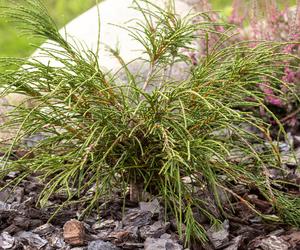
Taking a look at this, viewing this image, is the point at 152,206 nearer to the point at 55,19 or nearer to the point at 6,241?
the point at 6,241

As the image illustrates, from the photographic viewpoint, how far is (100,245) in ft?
8.21

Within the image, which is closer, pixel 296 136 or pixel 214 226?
pixel 214 226

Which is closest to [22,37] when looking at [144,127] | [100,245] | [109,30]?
[109,30]

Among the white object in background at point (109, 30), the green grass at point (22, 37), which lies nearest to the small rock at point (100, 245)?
the white object in background at point (109, 30)

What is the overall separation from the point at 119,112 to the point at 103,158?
24 cm

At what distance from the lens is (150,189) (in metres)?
2.86

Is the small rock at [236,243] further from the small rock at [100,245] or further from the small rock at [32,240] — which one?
the small rock at [32,240]

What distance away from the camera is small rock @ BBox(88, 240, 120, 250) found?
250 cm

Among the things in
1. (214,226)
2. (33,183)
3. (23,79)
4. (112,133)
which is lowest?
(214,226)

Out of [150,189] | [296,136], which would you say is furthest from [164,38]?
[296,136]

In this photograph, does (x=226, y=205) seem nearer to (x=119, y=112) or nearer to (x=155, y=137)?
(x=155, y=137)

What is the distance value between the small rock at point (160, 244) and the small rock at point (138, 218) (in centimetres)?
13

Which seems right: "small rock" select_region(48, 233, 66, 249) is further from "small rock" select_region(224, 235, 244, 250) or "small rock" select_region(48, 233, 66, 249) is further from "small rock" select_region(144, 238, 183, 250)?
"small rock" select_region(224, 235, 244, 250)

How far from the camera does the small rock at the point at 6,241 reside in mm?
2510
